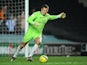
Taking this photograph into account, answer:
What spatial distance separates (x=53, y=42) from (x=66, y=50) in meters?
0.73

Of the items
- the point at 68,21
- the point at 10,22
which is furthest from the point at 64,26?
the point at 10,22

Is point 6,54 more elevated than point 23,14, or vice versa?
point 23,14

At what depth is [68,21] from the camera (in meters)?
25.3

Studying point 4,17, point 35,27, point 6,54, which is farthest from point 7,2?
point 35,27

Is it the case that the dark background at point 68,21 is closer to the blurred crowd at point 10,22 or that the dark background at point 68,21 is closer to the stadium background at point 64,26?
the stadium background at point 64,26

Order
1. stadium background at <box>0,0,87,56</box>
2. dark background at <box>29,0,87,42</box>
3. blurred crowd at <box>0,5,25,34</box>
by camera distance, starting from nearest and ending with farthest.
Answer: blurred crowd at <box>0,5,25,34</box>, stadium background at <box>0,0,87,56</box>, dark background at <box>29,0,87,42</box>

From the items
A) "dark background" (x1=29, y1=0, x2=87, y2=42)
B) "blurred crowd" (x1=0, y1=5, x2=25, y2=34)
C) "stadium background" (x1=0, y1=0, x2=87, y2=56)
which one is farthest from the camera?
"dark background" (x1=29, y1=0, x2=87, y2=42)

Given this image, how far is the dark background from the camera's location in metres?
25.0

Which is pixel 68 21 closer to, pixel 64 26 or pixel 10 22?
pixel 64 26

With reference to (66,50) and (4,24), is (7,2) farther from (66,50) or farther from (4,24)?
(66,50)

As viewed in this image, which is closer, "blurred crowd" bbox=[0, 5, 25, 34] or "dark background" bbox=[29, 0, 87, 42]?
"blurred crowd" bbox=[0, 5, 25, 34]

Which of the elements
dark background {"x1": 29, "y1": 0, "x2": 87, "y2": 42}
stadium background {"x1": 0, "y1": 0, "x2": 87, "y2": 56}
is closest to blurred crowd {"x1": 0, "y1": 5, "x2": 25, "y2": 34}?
stadium background {"x1": 0, "y1": 0, "x2": 87, "y2": 56}

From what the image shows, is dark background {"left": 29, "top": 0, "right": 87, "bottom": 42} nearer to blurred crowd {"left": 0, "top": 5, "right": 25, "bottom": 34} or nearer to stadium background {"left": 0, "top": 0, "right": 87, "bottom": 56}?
stadium background {"left": 0, "top": 0, "right": 87, "bottom": 56}

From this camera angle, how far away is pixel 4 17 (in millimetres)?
23766
